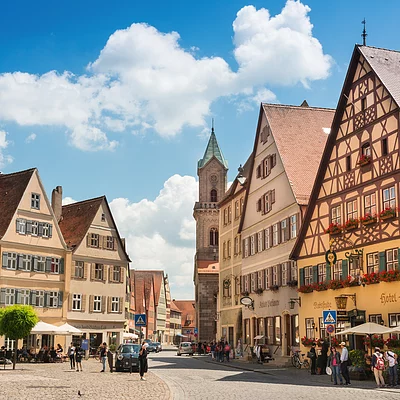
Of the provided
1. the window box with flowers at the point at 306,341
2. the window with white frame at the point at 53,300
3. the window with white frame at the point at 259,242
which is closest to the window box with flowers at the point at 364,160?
the window box with flowers at the point at 306,341

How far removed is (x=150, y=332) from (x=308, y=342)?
82784mm

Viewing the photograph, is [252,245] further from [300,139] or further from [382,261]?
[382,261]

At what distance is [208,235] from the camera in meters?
90.5

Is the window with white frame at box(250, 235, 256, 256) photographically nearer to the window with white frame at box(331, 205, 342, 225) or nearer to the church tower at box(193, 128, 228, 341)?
the window with white frame at box(331, 205, 342, 225)

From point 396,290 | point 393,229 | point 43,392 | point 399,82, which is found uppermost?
point 399,82

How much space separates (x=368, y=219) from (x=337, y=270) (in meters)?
4.06

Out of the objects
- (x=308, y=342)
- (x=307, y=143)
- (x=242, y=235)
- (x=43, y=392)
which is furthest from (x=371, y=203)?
(x=242, y=235)

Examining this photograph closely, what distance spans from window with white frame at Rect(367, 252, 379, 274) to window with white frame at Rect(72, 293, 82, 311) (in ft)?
91.2

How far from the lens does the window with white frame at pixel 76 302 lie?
173ft

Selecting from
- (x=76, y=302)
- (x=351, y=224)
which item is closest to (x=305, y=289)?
(x=351, y=224)

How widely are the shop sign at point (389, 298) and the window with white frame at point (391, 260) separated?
107cm

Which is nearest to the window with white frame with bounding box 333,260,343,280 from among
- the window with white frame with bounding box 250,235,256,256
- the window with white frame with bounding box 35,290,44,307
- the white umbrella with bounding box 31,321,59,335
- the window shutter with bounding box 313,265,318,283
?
the window shutter with bounding box 313,265,318,283

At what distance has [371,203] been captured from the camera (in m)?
31.3

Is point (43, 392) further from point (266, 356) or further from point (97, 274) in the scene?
point (97, 274)
